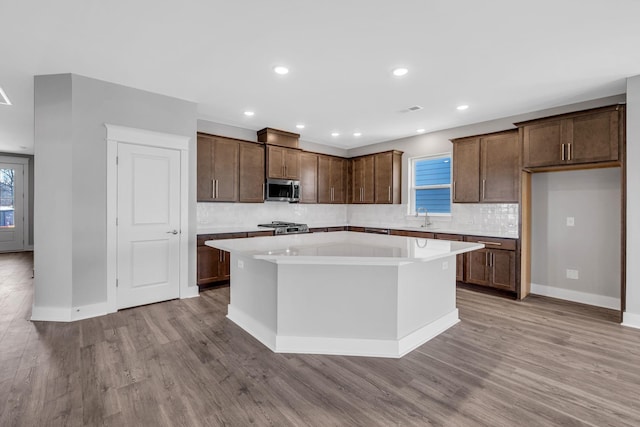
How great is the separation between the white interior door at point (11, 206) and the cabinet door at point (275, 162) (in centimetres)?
738

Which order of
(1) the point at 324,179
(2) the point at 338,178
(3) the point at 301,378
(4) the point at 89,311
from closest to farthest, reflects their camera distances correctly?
(3) the point at 301,378 < (4) the point at 89,311 < (1) the point at 324,179 < (2) the point at 338,178

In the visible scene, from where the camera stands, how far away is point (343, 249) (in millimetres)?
2699

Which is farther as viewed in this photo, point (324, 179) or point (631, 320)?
point (324, 179)

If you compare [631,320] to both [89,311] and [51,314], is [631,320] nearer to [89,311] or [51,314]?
[89,311]

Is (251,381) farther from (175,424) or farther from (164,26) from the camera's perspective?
(164,26)

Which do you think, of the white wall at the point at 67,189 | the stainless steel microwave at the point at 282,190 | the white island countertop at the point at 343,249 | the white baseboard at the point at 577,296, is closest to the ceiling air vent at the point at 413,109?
the white island countertop at the point at 343,249

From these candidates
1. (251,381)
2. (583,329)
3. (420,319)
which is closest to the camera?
(251,381)

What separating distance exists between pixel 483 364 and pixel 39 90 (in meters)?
5.02

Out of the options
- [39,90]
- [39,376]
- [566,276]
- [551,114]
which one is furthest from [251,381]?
[551,114]

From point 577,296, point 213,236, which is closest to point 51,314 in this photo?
point 213,236

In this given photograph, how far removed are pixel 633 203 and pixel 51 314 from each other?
20.5ft

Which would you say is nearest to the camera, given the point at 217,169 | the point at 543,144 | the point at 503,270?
the point at 543,144

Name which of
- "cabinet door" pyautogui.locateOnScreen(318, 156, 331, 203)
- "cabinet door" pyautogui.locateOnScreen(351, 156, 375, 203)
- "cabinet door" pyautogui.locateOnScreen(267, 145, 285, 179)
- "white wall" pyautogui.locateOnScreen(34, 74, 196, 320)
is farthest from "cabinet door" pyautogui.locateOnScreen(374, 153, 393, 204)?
"white wall" pyautogui.locateOnScreen(34, 74, 196, 320)

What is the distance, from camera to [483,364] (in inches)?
98.7
